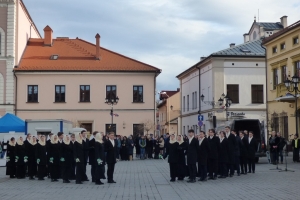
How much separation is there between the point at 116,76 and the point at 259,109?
15.4 meters

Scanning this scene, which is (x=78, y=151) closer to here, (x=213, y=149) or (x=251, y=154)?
(x=213, y=149)

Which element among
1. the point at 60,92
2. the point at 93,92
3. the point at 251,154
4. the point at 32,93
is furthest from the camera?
the point at 93,92

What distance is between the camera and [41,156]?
69.6 ft

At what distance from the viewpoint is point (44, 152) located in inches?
837

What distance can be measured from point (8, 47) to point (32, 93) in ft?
17.5

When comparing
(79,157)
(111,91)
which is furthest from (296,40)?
(79,157)

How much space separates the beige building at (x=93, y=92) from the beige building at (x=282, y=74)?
14927mm

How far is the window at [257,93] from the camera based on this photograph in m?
54.1

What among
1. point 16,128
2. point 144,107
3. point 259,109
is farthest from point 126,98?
point 16,128

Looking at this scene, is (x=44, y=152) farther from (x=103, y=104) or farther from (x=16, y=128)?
(x=103, y=104)

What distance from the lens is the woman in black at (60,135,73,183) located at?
19.7 meters

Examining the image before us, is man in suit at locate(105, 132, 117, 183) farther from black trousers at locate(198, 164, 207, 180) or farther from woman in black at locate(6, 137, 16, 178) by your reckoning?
woman in black at locate(6, 137, 16, 178)

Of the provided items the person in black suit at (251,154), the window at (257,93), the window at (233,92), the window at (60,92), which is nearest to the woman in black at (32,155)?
the person in black suit at (251,154)

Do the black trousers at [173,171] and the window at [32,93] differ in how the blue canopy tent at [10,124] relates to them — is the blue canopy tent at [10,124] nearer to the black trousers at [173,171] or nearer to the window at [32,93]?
the black trousers at [173,171]
